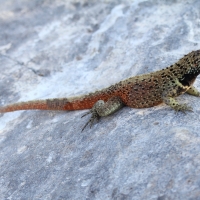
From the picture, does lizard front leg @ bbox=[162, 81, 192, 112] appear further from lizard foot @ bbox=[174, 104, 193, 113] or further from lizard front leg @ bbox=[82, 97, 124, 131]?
lizard front leg @ bbox=[82, 97, 124, 131]

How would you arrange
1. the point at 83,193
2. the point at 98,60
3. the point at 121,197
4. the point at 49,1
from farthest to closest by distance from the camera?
the point at 49,1, the point at 98,60, the point at 83,193, the point at 121,197

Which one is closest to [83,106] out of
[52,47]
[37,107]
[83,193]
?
[37,107]

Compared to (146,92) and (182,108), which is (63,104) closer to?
(146,92)

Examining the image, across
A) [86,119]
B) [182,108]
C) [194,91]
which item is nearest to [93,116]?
[86,119]

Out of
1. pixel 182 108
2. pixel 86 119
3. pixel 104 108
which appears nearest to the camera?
pixel 182 108

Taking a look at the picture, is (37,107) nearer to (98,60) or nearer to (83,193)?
(98,60)
